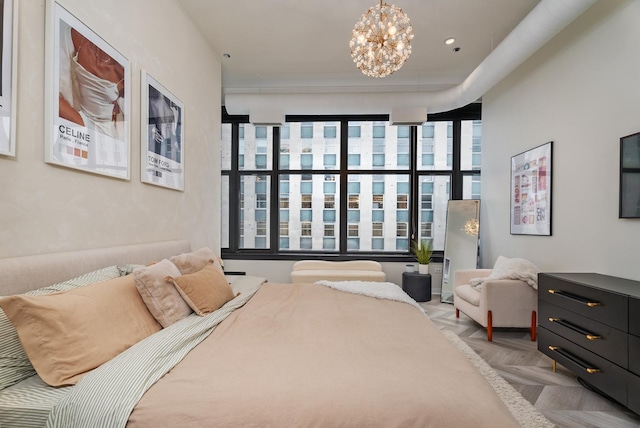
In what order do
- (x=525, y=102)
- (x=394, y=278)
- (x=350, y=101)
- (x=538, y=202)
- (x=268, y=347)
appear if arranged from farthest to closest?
(x=394, y=278) < (x=350, y=101) < (x=525, y=102) < (x=538, y=202) < (x=268, y=347)

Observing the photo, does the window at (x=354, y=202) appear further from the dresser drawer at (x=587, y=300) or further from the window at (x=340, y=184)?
the dresser drawer at (x=587, y=300)

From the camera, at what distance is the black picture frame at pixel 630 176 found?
220cm

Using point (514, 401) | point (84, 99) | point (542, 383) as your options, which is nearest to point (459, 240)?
point (542, 383)

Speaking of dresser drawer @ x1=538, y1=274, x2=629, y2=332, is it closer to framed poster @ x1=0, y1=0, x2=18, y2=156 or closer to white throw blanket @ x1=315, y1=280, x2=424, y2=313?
white throw blanket @ x1=315, y1=280, x2=424, y2=313

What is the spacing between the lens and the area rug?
5.99ft

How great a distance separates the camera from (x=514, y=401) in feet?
6.70

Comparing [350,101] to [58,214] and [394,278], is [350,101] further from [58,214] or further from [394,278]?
[58,214]

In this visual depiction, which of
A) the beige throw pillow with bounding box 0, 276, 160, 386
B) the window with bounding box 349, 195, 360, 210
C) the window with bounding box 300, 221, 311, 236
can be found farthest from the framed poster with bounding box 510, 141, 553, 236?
the beige throw pillow with bounding box 0, 276, 160, 386

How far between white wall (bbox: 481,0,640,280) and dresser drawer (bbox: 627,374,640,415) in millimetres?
820

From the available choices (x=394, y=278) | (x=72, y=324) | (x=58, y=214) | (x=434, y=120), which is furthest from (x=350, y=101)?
(x=72, y=324)

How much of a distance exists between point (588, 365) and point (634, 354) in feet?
1.23

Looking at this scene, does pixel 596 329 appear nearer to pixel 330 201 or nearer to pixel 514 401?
pixel 514 401

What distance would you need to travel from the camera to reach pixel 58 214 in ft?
5.44

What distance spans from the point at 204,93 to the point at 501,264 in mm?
3676
